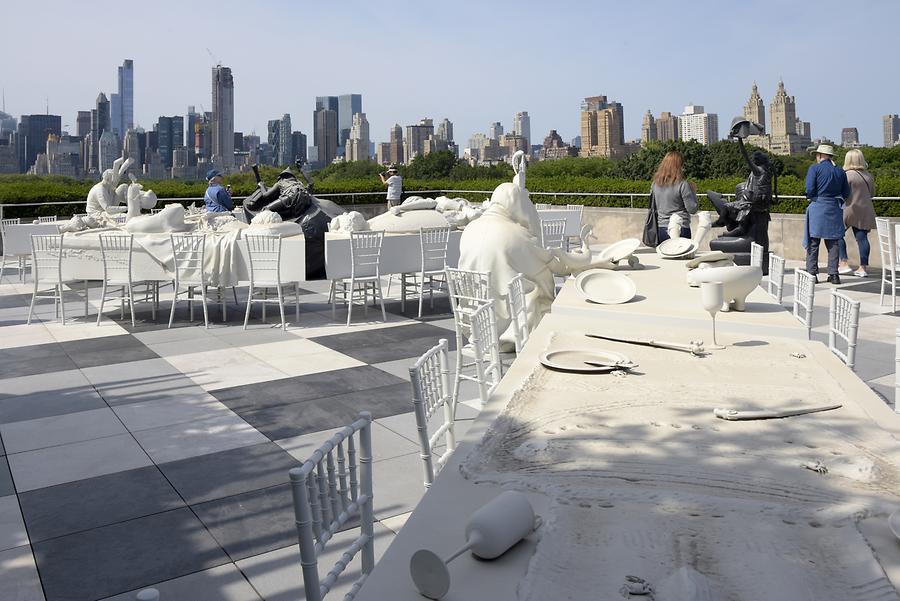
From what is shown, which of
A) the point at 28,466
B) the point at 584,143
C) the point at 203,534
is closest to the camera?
the point at 203,534

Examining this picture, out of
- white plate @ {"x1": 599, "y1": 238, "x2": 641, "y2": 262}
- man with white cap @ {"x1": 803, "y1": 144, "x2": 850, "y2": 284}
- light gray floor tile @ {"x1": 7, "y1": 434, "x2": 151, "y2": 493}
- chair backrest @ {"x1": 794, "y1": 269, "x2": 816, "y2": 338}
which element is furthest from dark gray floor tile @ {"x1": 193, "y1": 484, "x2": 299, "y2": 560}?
man with white cap @ {"x1": 803, "y1": 144, "x2": 850, "y2": 284}

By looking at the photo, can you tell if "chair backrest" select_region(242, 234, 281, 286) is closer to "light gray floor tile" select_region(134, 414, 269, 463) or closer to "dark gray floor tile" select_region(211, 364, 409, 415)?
"dark gray floor tile" select_region(211, 364, 409, 415)

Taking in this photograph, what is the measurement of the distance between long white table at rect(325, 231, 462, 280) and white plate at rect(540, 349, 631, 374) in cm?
541

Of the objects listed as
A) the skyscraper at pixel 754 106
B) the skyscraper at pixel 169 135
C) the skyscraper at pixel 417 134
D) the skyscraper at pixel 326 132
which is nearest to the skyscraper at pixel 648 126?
the skyscraper at pixel 754 106

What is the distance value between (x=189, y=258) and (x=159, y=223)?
2.14 feet

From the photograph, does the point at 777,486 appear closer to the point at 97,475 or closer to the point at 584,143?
the point at 97,475

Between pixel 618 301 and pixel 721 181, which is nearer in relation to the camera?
pixel 618 301

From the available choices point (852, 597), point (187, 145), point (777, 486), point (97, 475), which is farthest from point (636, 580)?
point (187, 145)

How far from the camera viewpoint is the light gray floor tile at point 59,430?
14.8 ft

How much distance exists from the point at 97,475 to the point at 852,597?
362 cm

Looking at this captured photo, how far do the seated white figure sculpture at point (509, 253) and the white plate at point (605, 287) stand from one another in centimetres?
116

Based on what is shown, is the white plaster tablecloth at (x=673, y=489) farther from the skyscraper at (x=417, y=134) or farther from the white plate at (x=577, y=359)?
the skyscraper at (x=417, y=134)

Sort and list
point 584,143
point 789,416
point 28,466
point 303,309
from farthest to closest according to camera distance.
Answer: point 584,143 < point 303,309 < point 28,466 < point 789,416

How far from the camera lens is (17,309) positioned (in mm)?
9406
